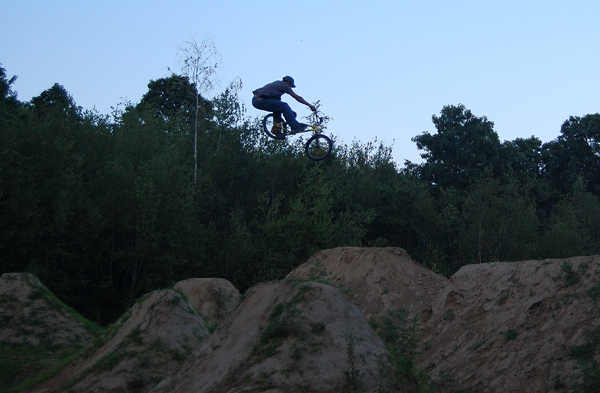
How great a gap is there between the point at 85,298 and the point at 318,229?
1312 centimetres

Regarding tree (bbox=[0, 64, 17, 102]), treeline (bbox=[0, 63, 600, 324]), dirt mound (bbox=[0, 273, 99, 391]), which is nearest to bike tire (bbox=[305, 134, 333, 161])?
dirt mound (bbox=[0, 273, 99, 391])

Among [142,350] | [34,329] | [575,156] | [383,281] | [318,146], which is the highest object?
[575,156]

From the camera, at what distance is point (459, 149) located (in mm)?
53656

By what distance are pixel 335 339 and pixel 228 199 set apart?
32713mm

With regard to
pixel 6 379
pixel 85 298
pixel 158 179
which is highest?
pixel 158 179

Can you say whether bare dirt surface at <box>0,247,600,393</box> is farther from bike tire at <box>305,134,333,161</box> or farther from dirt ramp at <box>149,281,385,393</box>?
bike tire at <box>305,134,333,161</box>

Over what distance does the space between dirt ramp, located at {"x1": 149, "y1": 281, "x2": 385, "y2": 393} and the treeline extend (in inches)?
728

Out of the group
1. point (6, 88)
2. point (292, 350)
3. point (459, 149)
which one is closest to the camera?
point (292, 350)

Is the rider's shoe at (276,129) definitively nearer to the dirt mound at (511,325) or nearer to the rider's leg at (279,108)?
the rider's leg at (279,108)

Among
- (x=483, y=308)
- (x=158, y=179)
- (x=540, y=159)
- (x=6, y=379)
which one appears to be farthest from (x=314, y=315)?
(x=540, y=159)

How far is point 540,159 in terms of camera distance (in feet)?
192

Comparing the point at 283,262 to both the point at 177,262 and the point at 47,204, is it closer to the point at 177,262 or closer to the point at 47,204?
the point at 177,262

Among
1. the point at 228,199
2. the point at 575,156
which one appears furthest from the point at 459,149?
the point at 228,199

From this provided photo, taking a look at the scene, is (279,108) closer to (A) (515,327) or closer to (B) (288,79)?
(B) (288,79)
